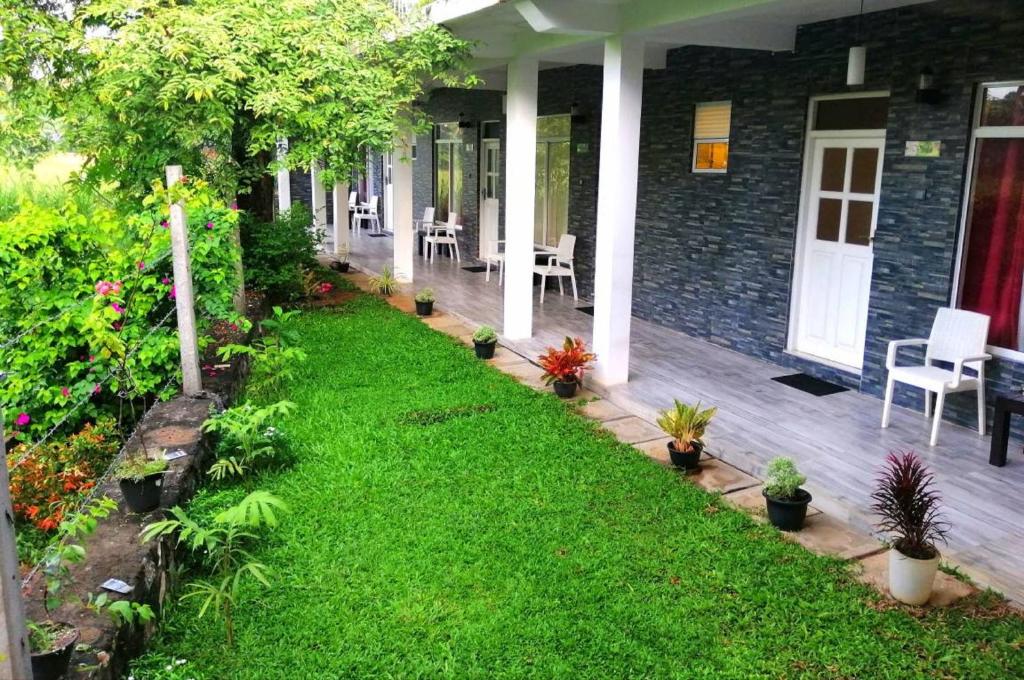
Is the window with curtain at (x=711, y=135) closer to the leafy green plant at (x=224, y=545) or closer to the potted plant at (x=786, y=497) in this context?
the potted plant at (x=786, y=497)

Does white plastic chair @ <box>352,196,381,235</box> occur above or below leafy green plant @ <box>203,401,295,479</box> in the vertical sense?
above

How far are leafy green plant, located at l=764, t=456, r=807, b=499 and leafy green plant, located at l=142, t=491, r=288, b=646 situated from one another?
2.57 metres

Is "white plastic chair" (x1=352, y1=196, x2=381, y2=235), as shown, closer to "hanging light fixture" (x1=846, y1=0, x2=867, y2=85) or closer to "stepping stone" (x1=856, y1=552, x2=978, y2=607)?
"hanging light fixture" (x1=846, y1=0, x2=867, y2=85)

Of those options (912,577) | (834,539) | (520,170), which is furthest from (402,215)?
(912,577)

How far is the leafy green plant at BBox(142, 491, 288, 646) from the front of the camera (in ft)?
11.4

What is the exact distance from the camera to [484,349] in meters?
7.93

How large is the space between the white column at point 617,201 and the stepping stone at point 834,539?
2.78 m

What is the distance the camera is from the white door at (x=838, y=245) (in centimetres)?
702

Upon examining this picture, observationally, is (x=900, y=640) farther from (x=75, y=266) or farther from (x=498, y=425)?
(x=75, y=266)

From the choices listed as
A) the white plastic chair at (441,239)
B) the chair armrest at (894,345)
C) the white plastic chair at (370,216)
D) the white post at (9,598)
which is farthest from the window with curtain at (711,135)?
the white plastic chair at (370,216)

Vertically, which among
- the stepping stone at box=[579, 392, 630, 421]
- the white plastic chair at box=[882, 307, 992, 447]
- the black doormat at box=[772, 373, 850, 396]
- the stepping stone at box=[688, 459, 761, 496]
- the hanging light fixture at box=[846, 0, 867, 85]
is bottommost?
the stepping stone at box=[688, 459, 761, 496]

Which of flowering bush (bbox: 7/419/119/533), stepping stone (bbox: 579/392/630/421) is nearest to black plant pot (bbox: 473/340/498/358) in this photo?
stepping stone (bbox: 579/392/630/421)

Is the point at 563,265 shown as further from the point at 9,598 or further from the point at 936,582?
the point at 9,598

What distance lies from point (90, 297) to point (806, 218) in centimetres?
605
